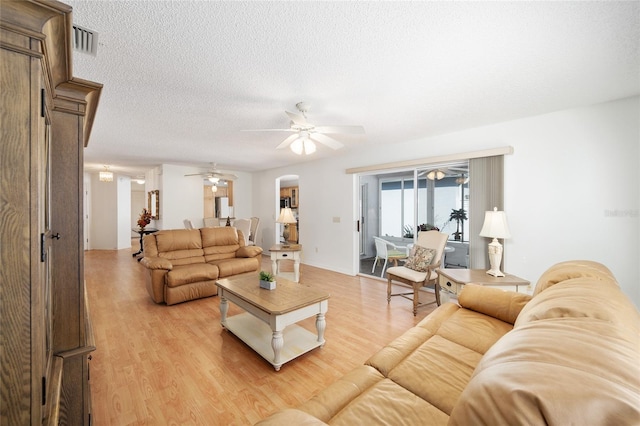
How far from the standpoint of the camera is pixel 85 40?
1.63 m

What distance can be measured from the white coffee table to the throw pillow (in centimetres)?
162

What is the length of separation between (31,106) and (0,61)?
0.12 metres

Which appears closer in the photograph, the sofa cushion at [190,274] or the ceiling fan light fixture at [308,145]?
the ceiling fan light fixture at [308,145]

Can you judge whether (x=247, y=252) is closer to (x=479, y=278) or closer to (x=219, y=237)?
(x=219, y=237)

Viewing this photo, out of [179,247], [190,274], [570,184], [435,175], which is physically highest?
[435,175]

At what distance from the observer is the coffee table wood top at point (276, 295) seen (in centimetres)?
214

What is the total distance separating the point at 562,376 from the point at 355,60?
2.02 m

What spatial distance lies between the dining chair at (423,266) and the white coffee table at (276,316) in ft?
4.51

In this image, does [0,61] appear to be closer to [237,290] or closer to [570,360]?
[570,360]

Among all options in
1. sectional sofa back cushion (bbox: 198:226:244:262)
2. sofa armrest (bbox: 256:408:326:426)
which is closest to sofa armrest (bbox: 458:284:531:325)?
sofa armrest (bbox: 256:408:326:426)

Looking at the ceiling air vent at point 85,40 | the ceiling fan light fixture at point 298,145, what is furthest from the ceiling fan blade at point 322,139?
the ceiling air vent at point 85,40

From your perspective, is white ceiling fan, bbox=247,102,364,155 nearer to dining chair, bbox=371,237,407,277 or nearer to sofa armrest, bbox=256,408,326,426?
sofa armrest, bbox=256,408,326,426

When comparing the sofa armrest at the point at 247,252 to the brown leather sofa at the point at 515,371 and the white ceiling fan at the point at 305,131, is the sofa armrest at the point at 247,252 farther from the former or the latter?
the brown leather sofa at the point at 515,371

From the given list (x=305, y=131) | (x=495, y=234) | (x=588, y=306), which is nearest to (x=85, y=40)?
(x=305, y=131)
